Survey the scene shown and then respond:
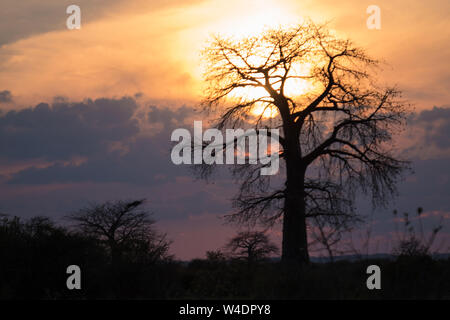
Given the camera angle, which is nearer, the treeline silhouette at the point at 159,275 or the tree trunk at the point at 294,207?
the treeline silhouette at the point at 159,275

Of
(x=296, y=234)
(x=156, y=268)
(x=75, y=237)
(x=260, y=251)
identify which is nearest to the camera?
(x=156, y=268)

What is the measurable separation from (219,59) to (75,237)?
27.8ft

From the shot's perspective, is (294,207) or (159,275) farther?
(294,207)

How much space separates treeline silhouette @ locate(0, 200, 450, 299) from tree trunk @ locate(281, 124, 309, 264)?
3.89 m

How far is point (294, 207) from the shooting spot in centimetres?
1922

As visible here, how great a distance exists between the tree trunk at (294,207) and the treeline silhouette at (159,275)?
3.89 m

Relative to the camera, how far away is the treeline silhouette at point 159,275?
38.4 feet

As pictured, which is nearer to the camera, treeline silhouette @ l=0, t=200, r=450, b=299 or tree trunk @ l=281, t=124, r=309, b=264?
treeline silhouette @ l=0, t=200, r=450, b=299

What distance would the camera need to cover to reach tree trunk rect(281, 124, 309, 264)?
1886cm

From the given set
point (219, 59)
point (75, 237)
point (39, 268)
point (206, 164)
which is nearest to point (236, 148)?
point (206, 164)

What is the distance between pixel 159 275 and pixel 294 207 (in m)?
7.40

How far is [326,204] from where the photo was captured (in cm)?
1931

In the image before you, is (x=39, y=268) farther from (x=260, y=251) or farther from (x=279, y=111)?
(x=260, y=251)

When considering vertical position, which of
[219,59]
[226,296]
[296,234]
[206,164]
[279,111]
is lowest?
[226,296]
